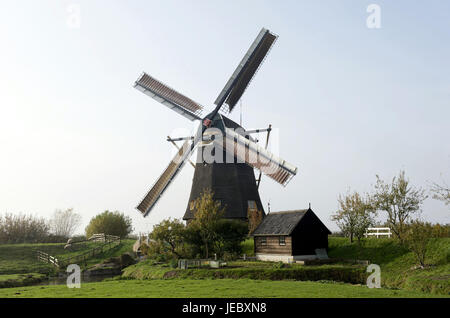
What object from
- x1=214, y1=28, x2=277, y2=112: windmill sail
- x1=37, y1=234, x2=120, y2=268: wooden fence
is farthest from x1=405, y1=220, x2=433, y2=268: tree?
x1=37, y1=234, x2=120, y2=268: wooden fence

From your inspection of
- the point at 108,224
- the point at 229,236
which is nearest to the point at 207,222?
the point at 229,236

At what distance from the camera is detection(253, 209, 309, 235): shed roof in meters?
30.4

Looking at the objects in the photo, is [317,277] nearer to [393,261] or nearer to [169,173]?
[393,261]

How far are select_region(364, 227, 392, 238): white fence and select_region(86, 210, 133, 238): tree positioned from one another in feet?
132

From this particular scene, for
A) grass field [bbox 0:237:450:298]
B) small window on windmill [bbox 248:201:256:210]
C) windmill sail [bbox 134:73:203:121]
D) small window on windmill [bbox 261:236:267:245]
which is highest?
windmill sail [bbox 134:73:203:121]

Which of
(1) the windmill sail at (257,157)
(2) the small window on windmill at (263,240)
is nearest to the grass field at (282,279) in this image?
(2) the small window on windmill at (263,240)

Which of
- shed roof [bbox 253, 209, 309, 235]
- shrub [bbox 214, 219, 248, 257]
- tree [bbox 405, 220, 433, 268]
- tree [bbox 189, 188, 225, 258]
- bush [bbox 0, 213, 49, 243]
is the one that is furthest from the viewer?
bush [bbox 0, 213, 49, 243]

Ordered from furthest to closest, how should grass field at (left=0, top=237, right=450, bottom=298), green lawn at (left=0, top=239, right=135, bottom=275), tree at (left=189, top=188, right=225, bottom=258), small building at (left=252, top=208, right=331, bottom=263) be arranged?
green lawn at (left=0, top=239, right=135, bottom=275) < tree at (left=189, top=188, right=225, bottom=258) < small building at (left=252, top=208, right=331, bottom=263) < grass field at (left=0, top=237, right=450, bottom=298)

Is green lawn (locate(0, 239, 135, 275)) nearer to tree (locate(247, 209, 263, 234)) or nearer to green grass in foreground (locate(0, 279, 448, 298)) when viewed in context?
tree (locate(247, 209, 263, 234))

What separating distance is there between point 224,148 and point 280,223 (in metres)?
8.58

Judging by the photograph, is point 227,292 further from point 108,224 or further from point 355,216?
point 108,224
